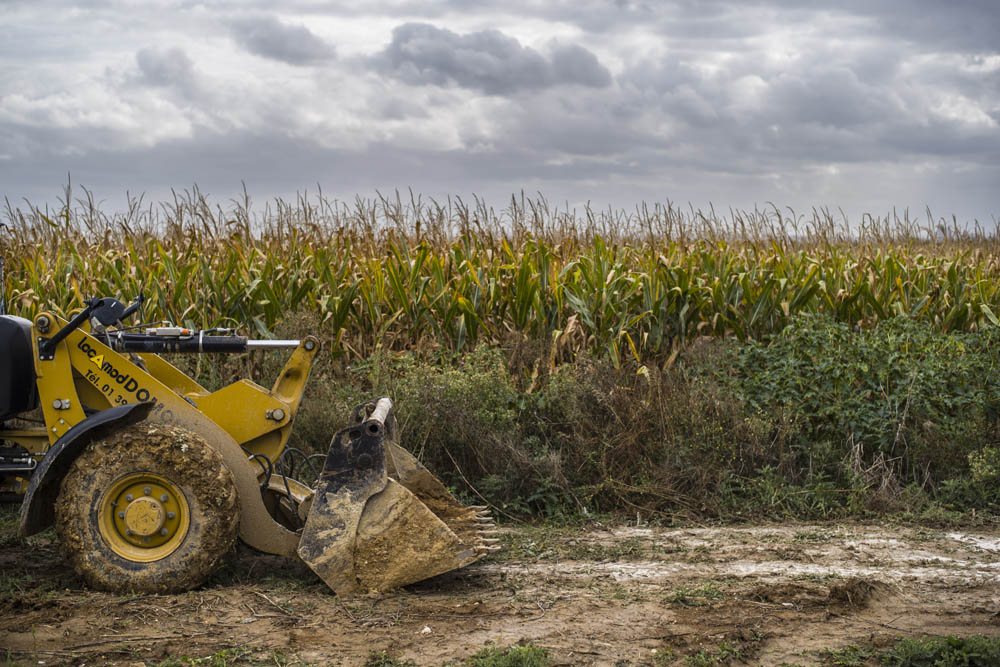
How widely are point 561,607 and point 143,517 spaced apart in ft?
7.61

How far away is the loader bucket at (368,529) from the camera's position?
5078 millimetres

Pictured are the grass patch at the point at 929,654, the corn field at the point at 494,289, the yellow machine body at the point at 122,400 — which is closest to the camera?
the grass patch at the point at 929,654

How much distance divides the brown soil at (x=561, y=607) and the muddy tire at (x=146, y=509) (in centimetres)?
14

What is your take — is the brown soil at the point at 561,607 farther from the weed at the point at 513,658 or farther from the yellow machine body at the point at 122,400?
the yellow machine body at the point at 122,400

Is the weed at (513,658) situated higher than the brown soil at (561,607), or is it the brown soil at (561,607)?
the weed at (513,658)

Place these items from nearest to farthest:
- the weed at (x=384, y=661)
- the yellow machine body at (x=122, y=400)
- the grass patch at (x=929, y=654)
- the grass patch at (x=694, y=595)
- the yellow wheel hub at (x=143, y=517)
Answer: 1. the grass patch at (x=929, y=654)
2. the weed at (x=384, y=661)
3. the grass patch at (x=694, y=595)
4. the yellow wheel hub at (x=143, y=517)
5. the yellow machine body at (x=122, y=400)

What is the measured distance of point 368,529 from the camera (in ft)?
16.7

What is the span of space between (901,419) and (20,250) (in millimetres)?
10053

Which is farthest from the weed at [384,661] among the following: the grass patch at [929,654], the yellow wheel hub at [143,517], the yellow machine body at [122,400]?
the grass patch at [929,654]

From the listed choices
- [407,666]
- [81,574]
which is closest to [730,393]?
[407,666]

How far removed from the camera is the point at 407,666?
4.11m

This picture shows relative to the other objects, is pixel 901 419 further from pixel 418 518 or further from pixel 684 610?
pixel 418 518

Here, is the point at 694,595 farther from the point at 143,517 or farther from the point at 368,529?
the point at 143,517

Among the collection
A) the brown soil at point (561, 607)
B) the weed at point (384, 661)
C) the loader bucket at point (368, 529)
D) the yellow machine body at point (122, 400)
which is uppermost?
the yellow machine body at point (122, 400)
